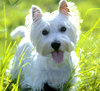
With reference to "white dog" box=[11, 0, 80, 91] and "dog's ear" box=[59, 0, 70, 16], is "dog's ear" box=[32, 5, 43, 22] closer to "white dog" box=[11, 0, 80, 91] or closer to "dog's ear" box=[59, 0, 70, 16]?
"white dog" box=[11, 0, 80, 91]

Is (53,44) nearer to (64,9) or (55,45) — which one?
(55,45)

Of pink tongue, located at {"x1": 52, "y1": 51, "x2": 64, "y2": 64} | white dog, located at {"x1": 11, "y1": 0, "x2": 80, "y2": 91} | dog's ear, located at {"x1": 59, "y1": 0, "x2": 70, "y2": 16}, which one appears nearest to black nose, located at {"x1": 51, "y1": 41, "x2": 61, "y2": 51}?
white dog, located at {"x1": 11, "y1": 0, "x2": 80, "y2": 91}

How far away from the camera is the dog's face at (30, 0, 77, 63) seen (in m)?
3.62

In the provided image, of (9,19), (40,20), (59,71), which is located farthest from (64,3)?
(9,19)

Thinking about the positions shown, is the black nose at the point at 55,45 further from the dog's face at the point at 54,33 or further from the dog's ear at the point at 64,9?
the dog's ear at the point at 64,9

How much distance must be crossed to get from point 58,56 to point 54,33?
345 mm

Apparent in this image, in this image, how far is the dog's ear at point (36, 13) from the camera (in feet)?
13.0

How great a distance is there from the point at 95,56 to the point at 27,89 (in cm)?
139

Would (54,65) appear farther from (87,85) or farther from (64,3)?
(64,3)

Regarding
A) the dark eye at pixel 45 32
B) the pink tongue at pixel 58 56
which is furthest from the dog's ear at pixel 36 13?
the pink tongue at pixel 58 56

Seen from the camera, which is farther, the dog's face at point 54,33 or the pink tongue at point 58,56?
the pink tongue at point 58,56

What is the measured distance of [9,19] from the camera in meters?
11.0

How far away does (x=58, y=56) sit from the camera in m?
3.79

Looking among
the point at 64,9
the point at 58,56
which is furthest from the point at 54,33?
the point at 64,9
